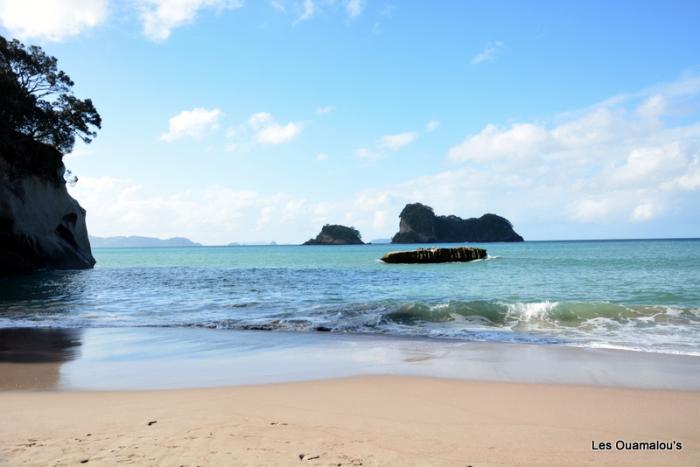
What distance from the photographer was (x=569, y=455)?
4.09 meters

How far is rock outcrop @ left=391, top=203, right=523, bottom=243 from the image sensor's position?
7052 inches

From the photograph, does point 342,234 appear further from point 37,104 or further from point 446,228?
point 37,104

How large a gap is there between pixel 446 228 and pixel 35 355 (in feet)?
610

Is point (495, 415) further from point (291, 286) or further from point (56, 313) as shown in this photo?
point (291, 286)

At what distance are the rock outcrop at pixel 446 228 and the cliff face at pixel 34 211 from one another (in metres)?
144

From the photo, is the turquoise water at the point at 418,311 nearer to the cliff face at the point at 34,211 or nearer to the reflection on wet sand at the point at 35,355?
the reflection on wet sand at the point at 35,355

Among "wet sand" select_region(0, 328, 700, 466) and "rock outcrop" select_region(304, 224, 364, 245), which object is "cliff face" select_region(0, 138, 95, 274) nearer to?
"wet sand" select_region(0, 328, 700, 466)

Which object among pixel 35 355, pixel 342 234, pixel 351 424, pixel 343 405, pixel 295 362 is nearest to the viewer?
pixel 351 424

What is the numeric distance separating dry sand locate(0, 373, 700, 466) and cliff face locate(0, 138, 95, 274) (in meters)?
34.7

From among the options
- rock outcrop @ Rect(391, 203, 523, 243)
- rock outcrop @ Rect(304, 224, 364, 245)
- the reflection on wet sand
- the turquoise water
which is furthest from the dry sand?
rock outcrop @ Rect(304, 224, 364, 245)

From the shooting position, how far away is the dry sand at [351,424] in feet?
13.1

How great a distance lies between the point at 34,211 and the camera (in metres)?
37.4

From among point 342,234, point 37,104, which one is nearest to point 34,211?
point 37,104

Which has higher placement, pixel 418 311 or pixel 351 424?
pixel 351 424
